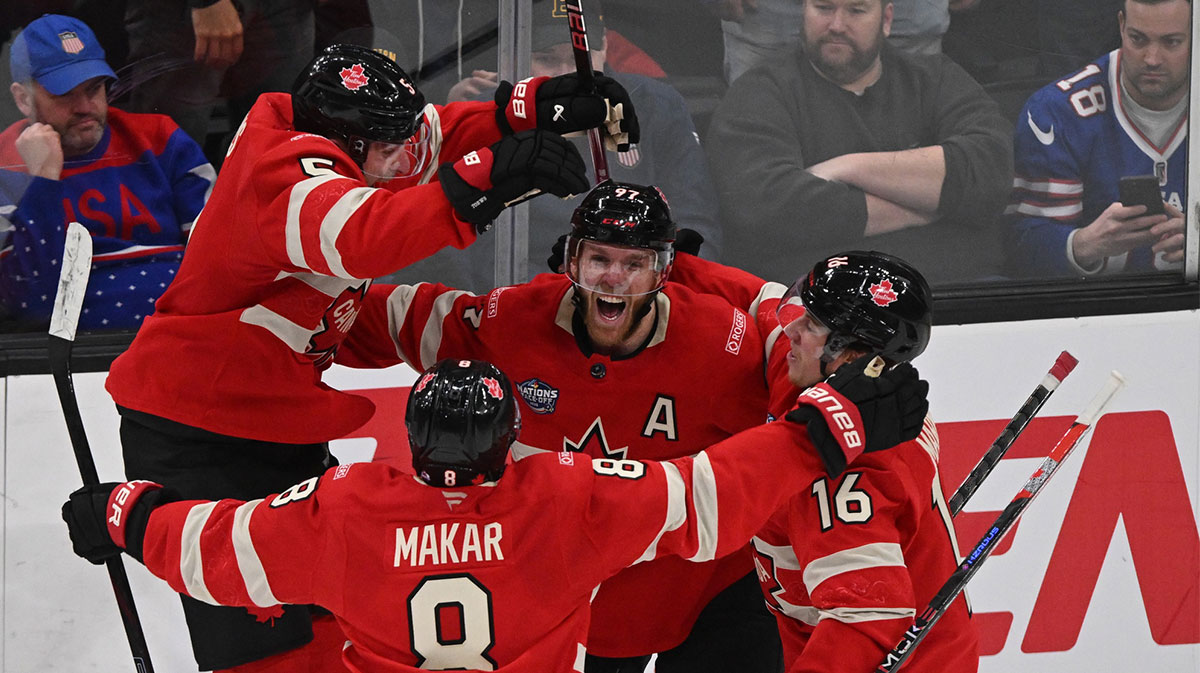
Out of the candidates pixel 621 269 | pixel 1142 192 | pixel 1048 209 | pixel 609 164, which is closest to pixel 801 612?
pixel 621 269

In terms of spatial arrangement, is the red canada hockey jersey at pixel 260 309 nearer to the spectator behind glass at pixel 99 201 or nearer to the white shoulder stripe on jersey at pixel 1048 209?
the spectator behind glass at pixel 99 201

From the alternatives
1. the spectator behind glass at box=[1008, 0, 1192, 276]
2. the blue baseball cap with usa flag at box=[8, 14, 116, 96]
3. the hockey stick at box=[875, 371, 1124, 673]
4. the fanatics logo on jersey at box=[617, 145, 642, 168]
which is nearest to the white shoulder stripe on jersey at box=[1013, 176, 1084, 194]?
the spectator behind glass at box=[1008, 0, 1192, 276]

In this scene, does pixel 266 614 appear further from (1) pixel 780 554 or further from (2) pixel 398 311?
(1) pixel 780 554

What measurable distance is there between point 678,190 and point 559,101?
1002 millimetres

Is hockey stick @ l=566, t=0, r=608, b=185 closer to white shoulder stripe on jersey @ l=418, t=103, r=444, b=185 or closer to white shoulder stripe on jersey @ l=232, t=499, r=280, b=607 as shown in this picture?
white shoulder stripe on jersey @ l=418, t=103, r=444, b=185

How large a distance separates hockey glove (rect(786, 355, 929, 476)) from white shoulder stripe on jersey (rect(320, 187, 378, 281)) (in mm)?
732

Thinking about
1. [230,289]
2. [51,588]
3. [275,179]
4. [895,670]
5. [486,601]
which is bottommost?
[51,588]

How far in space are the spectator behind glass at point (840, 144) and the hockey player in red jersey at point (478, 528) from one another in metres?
1.52

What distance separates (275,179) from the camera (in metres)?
2.17

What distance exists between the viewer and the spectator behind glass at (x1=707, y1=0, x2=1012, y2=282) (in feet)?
11.5

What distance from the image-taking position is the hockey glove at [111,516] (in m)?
2.07

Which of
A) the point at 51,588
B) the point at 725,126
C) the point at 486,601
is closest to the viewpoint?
the point at 486,601

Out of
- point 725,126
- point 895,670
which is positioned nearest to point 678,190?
point 725,126

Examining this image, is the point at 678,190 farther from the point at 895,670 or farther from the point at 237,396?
the point at 895,670
